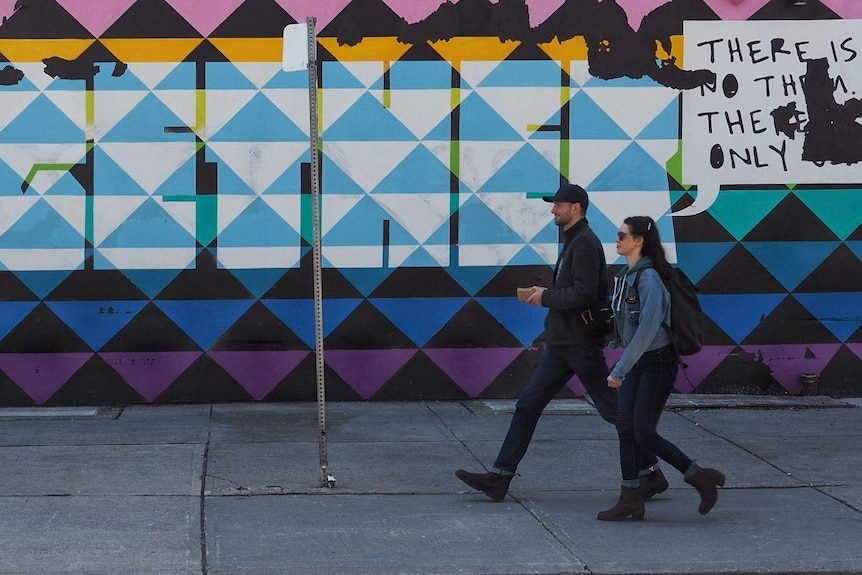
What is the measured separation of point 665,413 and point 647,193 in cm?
195

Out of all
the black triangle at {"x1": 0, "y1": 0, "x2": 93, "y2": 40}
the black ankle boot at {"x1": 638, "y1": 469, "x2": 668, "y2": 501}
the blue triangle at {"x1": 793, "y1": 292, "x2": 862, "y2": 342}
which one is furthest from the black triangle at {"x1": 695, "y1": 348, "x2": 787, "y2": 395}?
the black triangle at {"x1": 0, "y1": 0, "x2": 93, "y2": 40}

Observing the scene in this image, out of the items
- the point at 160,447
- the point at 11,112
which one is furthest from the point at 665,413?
the point at 11,112

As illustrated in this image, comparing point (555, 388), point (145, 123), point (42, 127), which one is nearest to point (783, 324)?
point (555, 388)

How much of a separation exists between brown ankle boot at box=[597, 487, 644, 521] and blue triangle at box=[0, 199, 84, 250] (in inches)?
211

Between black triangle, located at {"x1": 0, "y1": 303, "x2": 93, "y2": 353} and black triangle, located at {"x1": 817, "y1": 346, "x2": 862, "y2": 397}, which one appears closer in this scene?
black triangle, located at {"x1": 0, "y1": 303, "x2": 93, "y2": 353}

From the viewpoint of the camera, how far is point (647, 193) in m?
10.7

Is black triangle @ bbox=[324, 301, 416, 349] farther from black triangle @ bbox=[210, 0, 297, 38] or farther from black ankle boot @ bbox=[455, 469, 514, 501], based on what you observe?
black ankle boot @ bbox=[455, 469, 514, 501]

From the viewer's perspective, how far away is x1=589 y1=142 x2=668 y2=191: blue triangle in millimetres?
10609

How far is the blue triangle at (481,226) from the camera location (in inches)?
414

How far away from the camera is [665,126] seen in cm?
1065

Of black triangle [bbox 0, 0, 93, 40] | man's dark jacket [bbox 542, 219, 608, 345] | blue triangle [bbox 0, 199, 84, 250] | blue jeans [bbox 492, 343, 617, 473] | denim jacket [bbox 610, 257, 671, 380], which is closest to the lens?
denim jacket [bbox 610, 257, 671, 380]

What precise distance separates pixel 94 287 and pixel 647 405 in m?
5.28

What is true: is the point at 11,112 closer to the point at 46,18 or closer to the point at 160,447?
the point at 46,18

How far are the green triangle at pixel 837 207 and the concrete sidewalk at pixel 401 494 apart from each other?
1.64 metres
